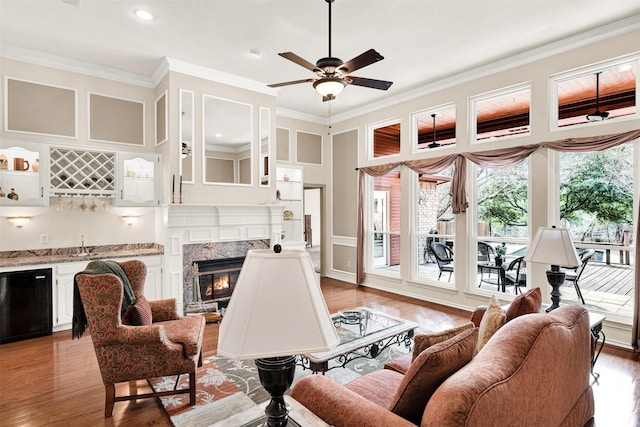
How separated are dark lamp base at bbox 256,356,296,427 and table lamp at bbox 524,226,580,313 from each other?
255cm

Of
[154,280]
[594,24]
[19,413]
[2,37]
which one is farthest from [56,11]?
[594,24]

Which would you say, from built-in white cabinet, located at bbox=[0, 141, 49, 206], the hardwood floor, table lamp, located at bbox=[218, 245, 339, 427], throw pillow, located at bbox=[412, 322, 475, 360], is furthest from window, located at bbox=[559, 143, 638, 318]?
built-in white cabinet, located at bbox=[0, 141, 49, 206]

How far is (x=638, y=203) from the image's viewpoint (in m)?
3.56

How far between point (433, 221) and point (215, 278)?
359cm

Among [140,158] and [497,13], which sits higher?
[497,13]

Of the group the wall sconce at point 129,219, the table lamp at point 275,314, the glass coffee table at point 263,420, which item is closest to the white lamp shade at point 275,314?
the table lamp at point 275,314

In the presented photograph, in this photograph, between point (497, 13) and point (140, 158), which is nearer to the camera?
point (497, 13)

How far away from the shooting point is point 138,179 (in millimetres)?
Answer: 4812

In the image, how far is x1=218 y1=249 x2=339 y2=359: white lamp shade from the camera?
40.3 inches

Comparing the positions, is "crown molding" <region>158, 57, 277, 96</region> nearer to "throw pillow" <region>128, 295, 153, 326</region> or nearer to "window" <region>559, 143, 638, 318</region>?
"throw pillow" <region>128, 295, 153, 326</region>

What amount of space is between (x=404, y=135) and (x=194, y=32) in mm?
3617

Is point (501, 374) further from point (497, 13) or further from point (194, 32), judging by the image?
point (194, 32)

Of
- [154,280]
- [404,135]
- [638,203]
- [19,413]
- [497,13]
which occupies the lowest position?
[19,413]

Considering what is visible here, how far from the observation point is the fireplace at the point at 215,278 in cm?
482
